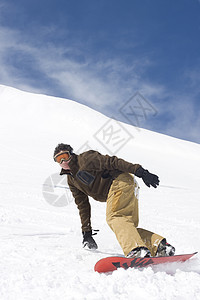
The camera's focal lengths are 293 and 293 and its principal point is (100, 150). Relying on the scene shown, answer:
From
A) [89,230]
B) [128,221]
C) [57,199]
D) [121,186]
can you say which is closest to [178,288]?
[128,221]

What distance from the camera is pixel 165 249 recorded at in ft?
8.79

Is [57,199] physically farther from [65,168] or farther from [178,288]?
[178,288]

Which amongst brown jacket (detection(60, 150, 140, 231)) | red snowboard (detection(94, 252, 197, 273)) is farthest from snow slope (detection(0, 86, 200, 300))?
brown jacket (detection(60, 150, 140, 231))

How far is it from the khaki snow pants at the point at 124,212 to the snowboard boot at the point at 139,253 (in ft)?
0.40

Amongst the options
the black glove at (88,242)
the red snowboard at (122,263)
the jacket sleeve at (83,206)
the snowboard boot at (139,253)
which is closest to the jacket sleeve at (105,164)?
the jacket sleeve at (83,206)

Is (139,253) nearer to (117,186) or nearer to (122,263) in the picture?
(122,263)

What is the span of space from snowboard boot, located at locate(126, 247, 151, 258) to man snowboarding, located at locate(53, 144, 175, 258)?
42mm

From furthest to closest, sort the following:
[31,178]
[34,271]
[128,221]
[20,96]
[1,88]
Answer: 1. [1,88]
2. [20,96]
3. [31,178]
4. [128,221]
5. [34,271]

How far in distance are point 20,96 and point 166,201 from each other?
29192 millimetres

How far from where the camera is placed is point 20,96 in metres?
34.3

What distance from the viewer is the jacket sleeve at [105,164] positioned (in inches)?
108

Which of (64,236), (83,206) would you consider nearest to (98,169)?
(83,206)

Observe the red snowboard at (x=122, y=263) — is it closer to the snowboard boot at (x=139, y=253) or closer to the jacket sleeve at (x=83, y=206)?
the snowboard boot at (x=139, y=253)

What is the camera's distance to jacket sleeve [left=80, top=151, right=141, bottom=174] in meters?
2.76
